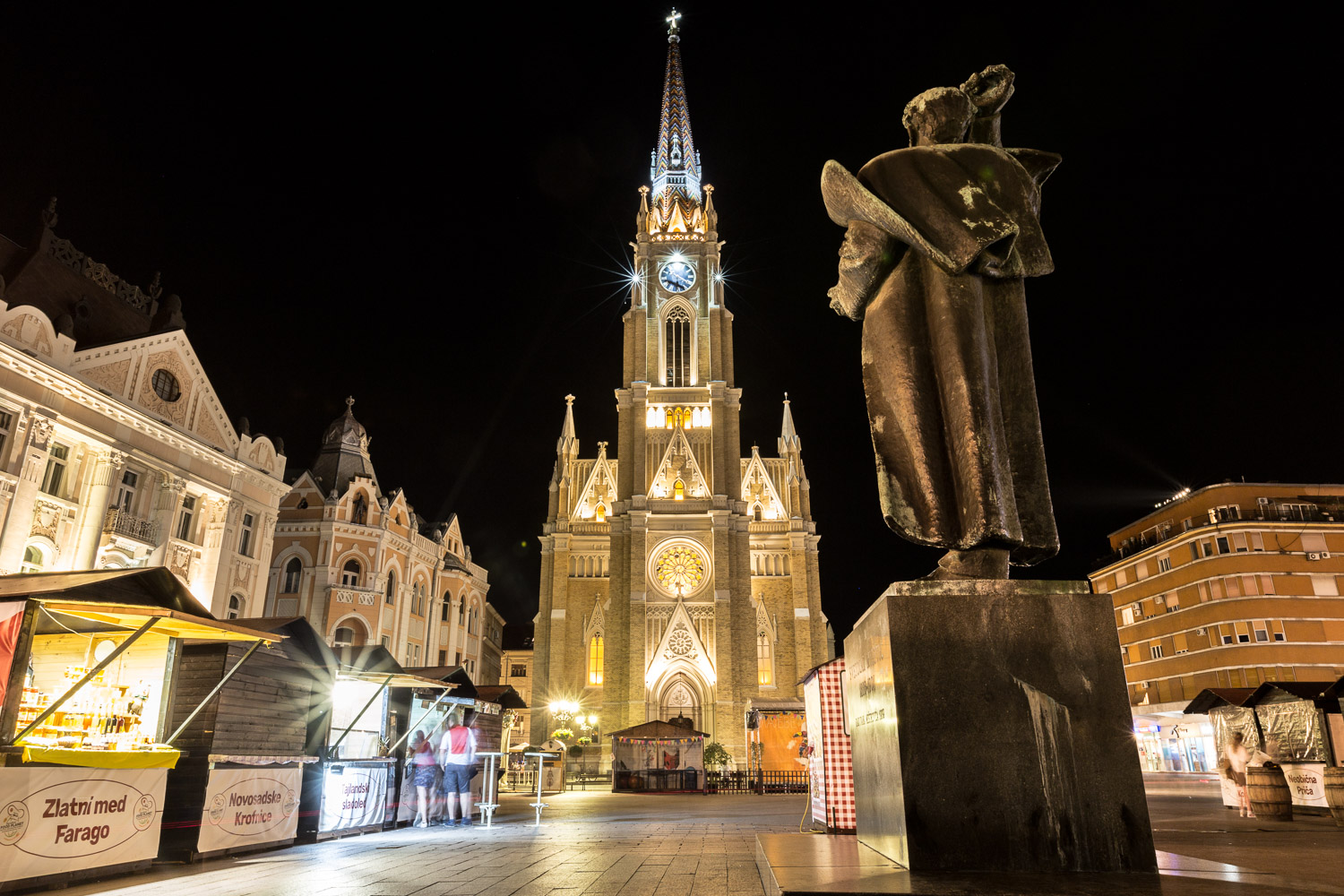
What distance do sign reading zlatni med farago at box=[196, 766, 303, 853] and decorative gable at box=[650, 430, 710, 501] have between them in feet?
118

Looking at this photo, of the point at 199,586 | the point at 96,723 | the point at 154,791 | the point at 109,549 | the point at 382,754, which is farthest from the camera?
the point at 199,586

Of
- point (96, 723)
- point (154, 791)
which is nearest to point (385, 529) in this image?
point (96, 723)

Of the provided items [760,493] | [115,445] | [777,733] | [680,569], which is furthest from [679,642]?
[115,445]

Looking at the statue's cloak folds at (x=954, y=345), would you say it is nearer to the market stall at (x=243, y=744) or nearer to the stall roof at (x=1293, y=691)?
the market stall at (x=243, y=744)

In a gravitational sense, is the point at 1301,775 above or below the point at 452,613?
below

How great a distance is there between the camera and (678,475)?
46719 mm

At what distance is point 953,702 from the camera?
319 cm

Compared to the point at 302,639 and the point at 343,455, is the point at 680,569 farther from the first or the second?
the point at 302,639

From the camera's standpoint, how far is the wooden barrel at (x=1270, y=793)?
1165cm

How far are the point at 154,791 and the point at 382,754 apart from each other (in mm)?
6203

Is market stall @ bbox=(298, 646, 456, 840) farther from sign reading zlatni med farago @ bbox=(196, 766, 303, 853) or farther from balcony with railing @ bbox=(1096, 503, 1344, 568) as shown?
balcony with railing @ bbox=(1096, 503, 1344, 568)

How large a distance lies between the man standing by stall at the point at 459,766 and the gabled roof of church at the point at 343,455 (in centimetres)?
2305

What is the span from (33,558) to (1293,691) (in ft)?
94.8

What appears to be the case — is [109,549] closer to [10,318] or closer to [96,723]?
[10,318]
